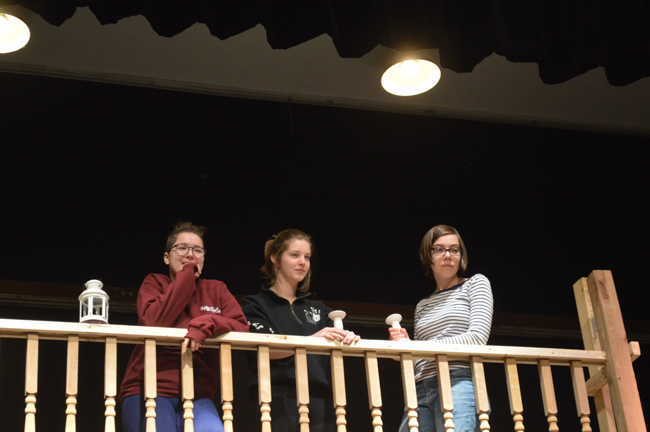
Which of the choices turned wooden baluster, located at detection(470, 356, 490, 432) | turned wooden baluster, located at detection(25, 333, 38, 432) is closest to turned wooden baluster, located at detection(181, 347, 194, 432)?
turned wooden baluster, located at detection(25, 333, 38, 432)

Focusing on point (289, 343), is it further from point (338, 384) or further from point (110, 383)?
point (110, 383)

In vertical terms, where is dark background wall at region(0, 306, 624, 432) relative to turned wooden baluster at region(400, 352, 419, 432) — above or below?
above

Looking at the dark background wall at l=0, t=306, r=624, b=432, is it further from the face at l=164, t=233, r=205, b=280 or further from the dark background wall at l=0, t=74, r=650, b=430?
the face at l=164, t=233, r=205, b=280

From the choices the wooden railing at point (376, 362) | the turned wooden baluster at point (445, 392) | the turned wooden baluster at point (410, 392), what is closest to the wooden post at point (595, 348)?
the wooden railing at point (376, 362)

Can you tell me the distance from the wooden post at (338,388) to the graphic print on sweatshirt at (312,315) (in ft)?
1.36

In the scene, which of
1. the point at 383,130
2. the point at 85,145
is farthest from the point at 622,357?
the point at 85,145

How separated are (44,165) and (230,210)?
1.02 metres

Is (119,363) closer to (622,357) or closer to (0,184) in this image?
(0,184)

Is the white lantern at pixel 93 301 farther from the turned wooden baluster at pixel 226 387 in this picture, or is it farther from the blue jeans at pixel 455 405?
the blue jeans at pixel 455 405

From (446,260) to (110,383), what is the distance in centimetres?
154

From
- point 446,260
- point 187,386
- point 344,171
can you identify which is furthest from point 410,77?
point 187,386

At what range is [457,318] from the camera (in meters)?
3.97

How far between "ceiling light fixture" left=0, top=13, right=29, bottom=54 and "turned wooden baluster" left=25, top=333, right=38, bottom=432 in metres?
1.80

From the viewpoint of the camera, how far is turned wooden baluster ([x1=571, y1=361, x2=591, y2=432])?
3.79 metres
